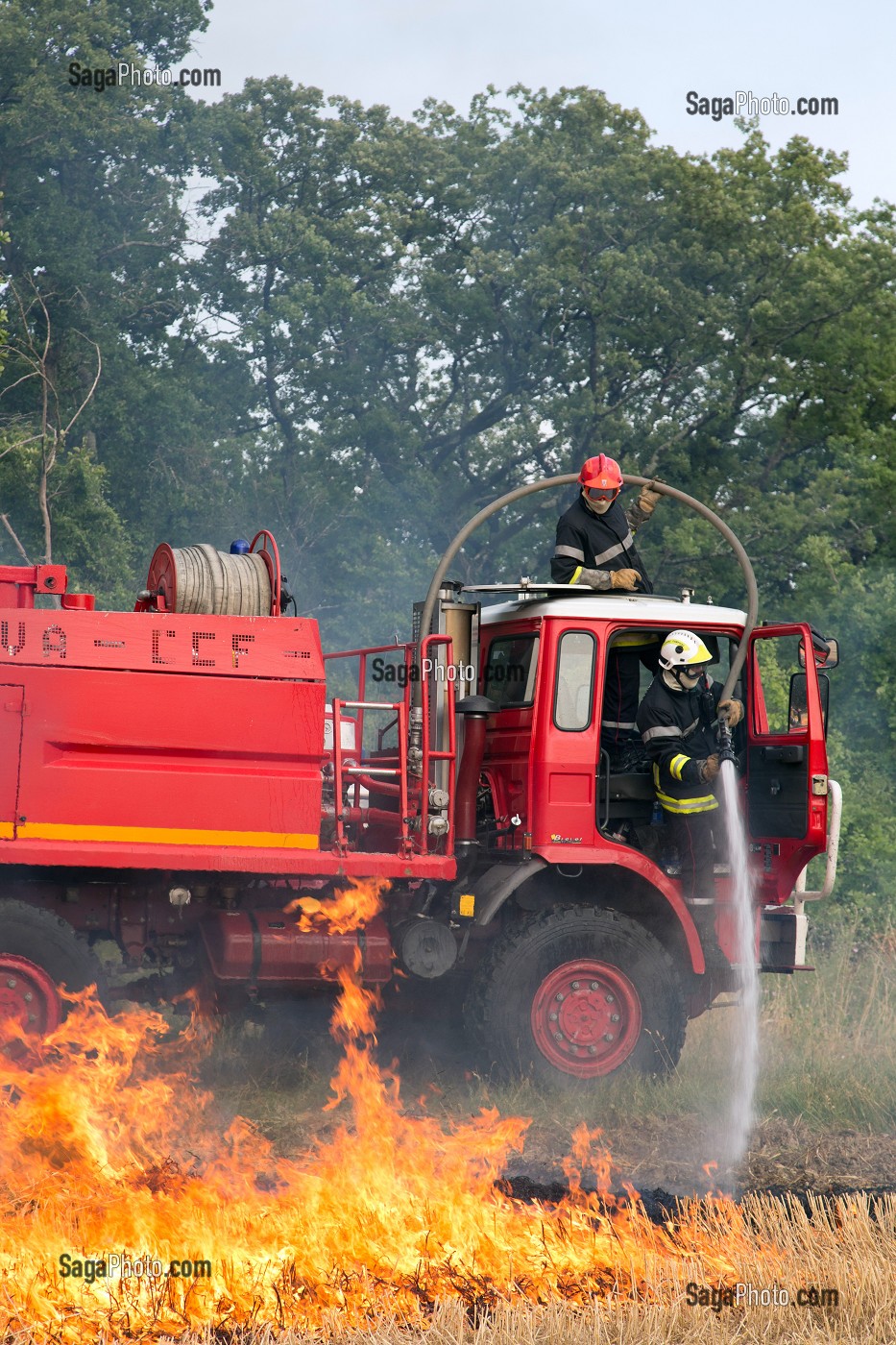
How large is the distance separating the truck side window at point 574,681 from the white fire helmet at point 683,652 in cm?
40

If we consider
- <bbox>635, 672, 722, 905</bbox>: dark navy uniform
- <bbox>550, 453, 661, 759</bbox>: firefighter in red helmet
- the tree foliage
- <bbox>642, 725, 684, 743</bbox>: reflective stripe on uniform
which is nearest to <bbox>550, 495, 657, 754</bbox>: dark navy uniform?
<bbox>550, 453, 661, 759</bbox>: firefighter in red helmet

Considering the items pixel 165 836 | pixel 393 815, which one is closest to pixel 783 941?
pixel 393 815

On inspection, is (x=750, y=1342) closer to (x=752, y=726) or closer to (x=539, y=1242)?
(x=539, y=1242)

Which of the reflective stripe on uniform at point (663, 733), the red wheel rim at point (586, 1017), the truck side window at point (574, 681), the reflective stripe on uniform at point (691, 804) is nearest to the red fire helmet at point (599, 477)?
the truck side window at point (574, 681)

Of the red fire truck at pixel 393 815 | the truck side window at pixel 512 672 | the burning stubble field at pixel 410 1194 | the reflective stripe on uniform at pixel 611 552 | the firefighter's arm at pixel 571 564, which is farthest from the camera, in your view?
the reflective stripe on uniform at pixel 611 552

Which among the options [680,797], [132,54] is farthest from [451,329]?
[680,797]

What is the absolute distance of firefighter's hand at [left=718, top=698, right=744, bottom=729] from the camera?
302 inches

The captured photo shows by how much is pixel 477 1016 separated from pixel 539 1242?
7.39ft

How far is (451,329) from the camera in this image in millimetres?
29438

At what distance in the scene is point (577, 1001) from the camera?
7641 millimetres

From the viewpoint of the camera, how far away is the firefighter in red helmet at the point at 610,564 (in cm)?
809

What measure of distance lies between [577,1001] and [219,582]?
3.00 m

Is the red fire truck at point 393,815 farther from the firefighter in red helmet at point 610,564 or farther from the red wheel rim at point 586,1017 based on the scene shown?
the firefighter in red helmet at point 610,564

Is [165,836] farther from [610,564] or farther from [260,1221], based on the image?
[610,564]
